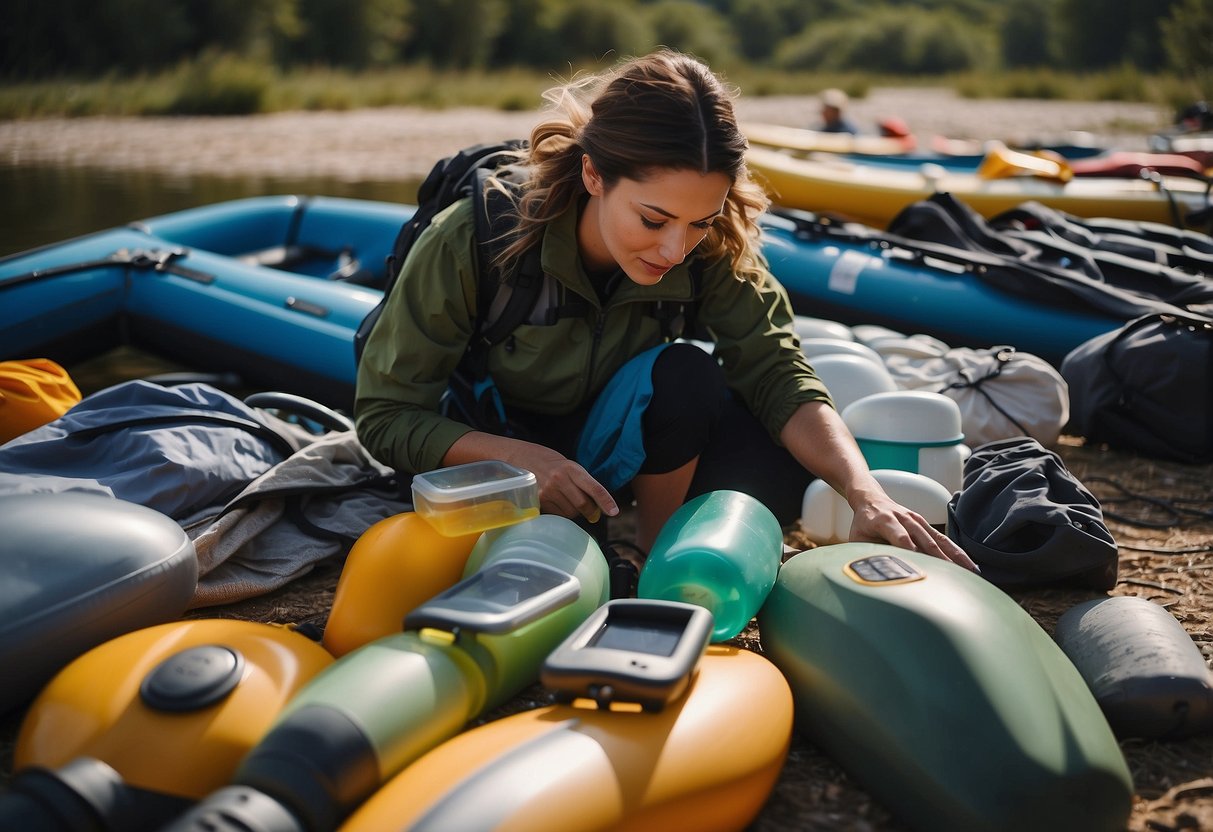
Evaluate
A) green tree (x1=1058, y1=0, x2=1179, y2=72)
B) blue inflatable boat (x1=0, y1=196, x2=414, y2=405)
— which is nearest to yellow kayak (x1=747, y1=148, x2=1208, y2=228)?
blue inflatable boat (x1=0, y1=196, x2=414, y2=405)

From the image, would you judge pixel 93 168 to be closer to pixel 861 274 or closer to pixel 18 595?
pixel 861 274

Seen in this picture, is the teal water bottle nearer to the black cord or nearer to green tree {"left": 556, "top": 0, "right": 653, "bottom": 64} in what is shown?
the black cord

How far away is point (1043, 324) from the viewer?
3.66 m

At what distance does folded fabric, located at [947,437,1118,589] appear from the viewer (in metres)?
2.19

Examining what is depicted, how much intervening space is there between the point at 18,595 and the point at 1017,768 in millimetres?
1515

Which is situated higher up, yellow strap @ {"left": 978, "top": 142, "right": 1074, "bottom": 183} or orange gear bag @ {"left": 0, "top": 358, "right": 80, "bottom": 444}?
yellow strap @ {"left": 978, "top": 142, "right": 1074, "bottom": 183}

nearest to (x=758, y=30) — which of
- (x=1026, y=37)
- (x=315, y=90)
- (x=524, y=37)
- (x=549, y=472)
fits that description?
(x=1026, y=37)

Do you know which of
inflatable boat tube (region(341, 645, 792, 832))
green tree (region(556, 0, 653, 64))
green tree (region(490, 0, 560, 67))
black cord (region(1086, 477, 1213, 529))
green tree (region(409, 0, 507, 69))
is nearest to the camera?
inflatable boat tube (region(341, 645, 792, 832))

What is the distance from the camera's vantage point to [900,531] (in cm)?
192

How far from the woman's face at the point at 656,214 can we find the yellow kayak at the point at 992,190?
2.91m

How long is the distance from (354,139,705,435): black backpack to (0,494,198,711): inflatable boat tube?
2.29 ft

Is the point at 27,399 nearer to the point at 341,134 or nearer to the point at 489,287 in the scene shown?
the point at 489,287

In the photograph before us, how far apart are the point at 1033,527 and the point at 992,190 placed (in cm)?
352

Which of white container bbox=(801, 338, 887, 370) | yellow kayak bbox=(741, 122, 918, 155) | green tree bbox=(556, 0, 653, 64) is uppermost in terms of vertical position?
green tree bbox=(556, 0, 653, 64)
